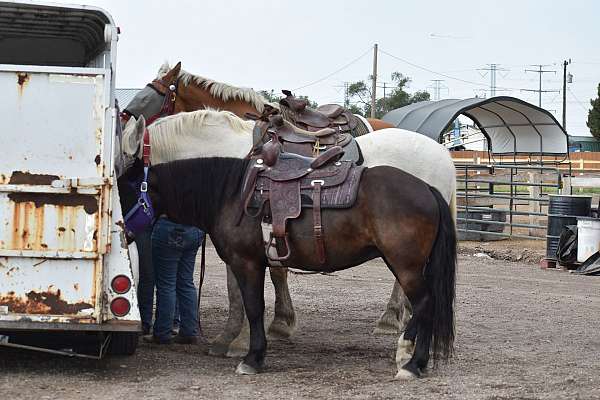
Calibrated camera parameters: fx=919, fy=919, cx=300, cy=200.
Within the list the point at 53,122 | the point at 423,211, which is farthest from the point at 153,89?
the point at 423,211

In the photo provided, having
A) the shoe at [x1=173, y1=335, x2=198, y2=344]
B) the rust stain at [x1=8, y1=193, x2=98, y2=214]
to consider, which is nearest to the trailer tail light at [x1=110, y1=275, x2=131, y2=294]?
the rust stain at [x1=8, y1=193, x2=98, y2=214]

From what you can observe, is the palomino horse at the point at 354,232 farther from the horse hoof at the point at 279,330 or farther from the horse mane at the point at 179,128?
the horse hoof at the point at 279,330

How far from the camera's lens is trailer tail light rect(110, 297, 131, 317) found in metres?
5.84

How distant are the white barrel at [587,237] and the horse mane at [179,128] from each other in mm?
7762

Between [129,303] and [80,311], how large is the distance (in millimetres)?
307

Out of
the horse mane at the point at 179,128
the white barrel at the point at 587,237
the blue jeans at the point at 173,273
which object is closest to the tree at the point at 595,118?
the white barrel at the point at 587,237

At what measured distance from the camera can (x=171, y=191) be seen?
6.55 m

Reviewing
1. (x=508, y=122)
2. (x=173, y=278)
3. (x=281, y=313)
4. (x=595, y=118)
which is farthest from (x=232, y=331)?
(x=595, y=118)

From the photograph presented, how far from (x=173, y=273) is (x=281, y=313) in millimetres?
1272

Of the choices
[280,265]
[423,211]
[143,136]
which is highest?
[143,136]

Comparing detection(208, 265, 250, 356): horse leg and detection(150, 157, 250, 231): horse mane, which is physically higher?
detection(150, 157, 250, 231): horse mane

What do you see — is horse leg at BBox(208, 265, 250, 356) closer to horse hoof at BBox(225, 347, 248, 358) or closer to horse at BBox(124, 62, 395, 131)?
horse hoof at BBox(225, 347, 248, 358)

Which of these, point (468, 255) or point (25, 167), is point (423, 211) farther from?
point (468, 255)

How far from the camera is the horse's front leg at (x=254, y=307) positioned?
249 inches
